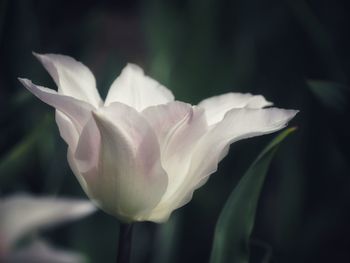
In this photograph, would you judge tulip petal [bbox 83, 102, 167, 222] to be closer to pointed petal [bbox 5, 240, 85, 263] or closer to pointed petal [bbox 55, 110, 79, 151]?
pointed petal [bbox 55, 110, 79, 151]

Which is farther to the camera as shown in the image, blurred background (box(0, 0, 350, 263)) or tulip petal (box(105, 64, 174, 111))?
blurred background (box(0, 0, 350, 263))

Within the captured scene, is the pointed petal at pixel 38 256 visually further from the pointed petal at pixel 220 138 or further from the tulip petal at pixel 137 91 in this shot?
the tulip petal at pixel 137 91

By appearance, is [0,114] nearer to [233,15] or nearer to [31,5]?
[31,5]

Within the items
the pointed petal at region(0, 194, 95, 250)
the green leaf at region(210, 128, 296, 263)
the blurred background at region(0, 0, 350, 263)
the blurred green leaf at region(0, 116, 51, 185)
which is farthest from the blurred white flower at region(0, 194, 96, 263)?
the blurred background at region(0, 0, 350, 263)

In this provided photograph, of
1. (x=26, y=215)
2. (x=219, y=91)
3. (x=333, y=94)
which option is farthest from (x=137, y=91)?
(x=219, y=91)

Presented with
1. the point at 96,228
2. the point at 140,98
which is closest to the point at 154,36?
the point at 96,228
